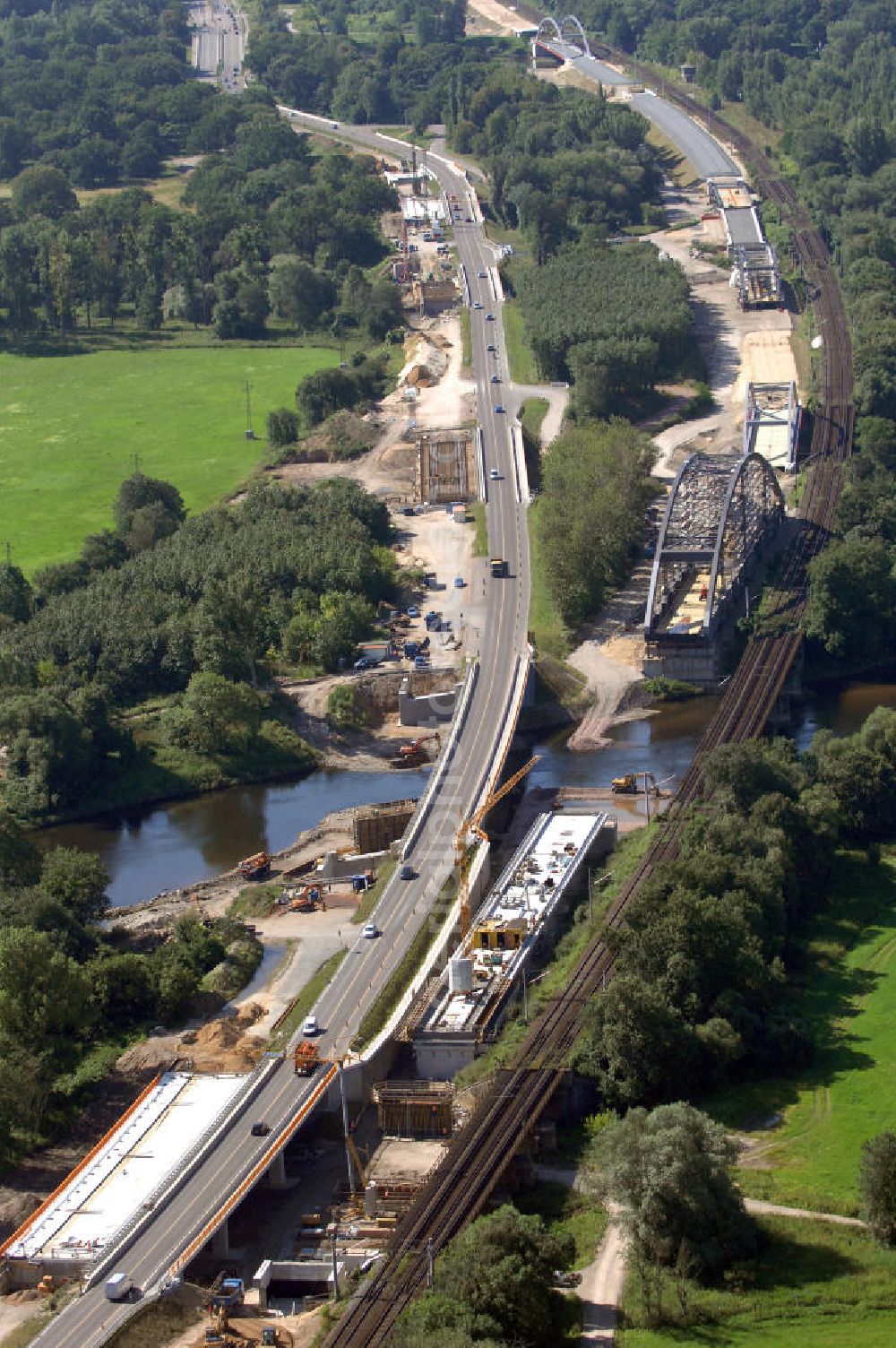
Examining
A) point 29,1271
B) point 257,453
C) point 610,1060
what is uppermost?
point 257,453

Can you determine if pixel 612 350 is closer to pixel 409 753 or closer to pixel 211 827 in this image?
pixel 409 753

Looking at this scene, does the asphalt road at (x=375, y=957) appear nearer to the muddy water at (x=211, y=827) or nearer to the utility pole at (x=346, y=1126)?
the utility pole at (x=346, y=1126)

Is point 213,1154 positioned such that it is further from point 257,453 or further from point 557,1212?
point 257,453

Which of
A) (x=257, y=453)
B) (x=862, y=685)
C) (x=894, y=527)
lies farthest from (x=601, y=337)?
(x=862, y=685)

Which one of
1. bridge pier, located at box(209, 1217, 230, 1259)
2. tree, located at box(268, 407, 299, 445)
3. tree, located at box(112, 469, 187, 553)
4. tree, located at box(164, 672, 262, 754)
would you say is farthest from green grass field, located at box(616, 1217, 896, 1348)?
tree, located at box(268, 407, 299, 445)

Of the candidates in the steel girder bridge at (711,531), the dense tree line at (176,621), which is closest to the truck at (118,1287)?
the dense tree line at (176,621)

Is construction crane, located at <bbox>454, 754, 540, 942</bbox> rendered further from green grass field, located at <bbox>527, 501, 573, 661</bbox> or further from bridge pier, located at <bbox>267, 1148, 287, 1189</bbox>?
bridge pier, located at <bbox>267, 1148, 287, 1189</bbox>

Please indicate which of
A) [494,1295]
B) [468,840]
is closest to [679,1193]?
[494,1295]
